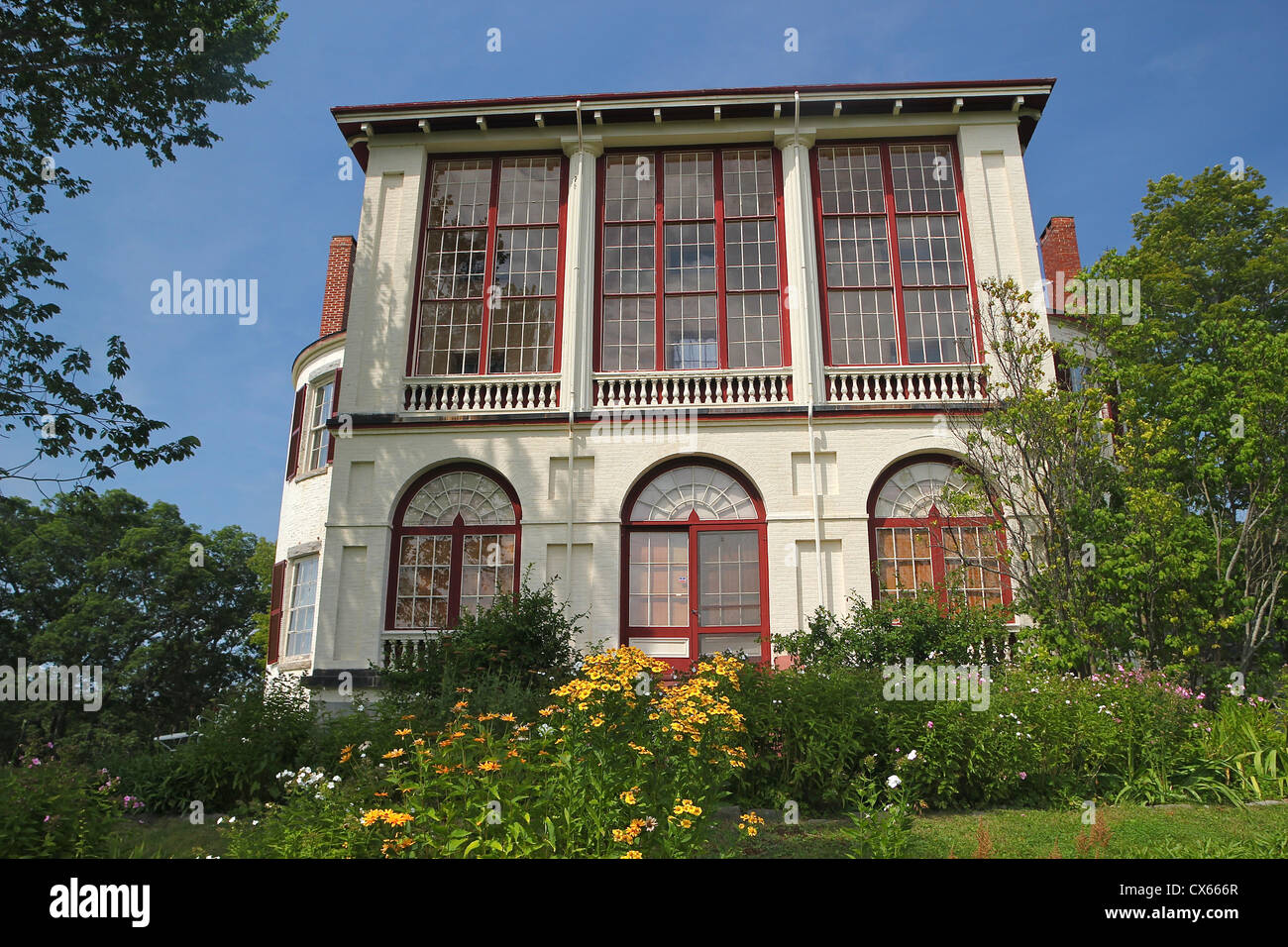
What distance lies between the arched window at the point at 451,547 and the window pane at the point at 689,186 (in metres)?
7.14

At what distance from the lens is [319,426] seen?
20016mm

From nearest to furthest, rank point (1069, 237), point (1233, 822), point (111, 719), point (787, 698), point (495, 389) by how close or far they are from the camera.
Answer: point (1233, 822)
point (787, 698)
point (495, 389)
point (1069, 237)
point (111, 719)

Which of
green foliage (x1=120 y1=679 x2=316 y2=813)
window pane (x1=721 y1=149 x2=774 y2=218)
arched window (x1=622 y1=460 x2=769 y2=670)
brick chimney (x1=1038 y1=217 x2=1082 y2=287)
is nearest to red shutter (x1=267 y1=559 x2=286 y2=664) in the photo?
green foliage (x1=120 y1=679 x2=316 y2=813)

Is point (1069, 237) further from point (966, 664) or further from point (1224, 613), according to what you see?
point (966, 664)

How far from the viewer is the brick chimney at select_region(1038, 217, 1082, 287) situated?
2136 centimetres

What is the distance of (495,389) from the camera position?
17.5 meters

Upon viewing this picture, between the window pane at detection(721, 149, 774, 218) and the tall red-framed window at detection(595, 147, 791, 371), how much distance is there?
0.02 meters

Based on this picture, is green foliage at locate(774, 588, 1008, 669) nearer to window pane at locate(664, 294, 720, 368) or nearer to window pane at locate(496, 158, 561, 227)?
window pane at locate(664, 294, 720, 368)

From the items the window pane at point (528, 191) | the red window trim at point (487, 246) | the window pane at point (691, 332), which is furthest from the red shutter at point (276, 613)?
the window pane at point (691, 332)

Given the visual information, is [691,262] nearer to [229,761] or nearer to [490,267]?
[490,267]

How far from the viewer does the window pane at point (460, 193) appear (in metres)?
18.8

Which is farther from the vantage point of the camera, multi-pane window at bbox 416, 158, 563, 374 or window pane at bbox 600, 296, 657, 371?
multi-pane window at bbox 416, 158, 563, 374

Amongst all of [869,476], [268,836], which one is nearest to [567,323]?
[869,476]

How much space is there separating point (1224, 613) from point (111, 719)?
4065cm
